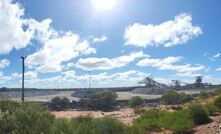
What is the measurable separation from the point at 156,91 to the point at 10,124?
15040 cm

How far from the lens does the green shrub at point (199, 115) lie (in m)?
40.2

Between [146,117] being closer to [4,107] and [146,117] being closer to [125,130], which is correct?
[125,130]

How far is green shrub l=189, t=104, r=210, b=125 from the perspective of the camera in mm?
40250

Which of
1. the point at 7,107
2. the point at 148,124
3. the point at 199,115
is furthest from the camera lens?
the point at 148,124

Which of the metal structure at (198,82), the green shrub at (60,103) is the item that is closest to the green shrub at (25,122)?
the green shrub at (60,103)

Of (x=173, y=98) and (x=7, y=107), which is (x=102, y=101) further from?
(x=7, y=107)

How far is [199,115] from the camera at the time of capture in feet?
135

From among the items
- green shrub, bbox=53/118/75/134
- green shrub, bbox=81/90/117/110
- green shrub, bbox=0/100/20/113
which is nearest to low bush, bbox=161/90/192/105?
green shrub, bbox=81/90/117/110

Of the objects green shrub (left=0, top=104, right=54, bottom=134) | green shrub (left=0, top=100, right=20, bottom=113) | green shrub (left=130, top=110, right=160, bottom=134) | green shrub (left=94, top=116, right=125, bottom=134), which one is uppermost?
green shrub (left=0, top=100, right=20, bottom=113)

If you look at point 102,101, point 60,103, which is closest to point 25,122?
point 102,101

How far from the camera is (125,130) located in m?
30.5

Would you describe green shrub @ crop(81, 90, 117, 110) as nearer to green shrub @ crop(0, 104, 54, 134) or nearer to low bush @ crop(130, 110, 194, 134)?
low bush @ crop(130, 110, 194, 134)

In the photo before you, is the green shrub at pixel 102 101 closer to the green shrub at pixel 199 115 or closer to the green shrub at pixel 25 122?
the green shrub at pixel 199 115

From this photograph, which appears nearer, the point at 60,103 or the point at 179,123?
the point at 179,123
